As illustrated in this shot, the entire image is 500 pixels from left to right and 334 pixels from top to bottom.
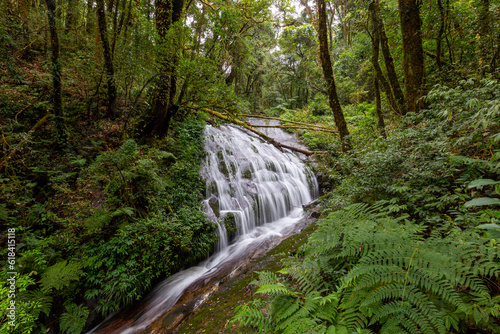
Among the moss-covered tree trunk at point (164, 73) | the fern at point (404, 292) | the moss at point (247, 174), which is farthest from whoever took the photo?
the moss at point (247, 174)

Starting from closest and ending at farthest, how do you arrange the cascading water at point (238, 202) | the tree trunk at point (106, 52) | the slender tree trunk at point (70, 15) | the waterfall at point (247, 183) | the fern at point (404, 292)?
the fern at point (404, 292)
the cascading water at point (238, 202)
the tree trunk at point (106, 52)
the waterfall at point (247, 183)
the slender tree trunk at point (70, 15)

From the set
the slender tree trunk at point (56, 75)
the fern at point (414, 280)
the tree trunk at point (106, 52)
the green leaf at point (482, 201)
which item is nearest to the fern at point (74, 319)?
the slender tree trunk at point (56, 75)

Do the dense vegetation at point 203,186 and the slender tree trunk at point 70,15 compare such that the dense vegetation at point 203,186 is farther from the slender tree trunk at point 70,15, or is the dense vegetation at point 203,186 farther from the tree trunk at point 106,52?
the slender tree trunk at point 70,15

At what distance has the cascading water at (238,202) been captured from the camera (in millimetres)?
4473

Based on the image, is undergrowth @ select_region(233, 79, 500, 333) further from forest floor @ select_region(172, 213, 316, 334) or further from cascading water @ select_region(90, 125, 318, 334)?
cascading water @ select_region(90, 125, 318, 334)

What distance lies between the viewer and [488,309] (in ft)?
4.18

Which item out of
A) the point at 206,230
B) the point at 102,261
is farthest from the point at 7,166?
the point at 206,230

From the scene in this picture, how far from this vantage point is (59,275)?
143 inches

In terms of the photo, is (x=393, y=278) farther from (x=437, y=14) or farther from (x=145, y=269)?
(x=437, y=14)

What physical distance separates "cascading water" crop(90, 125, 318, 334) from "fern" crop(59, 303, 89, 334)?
344 mm

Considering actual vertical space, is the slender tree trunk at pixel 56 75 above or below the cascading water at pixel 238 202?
above

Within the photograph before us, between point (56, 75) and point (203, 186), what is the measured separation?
4.86m

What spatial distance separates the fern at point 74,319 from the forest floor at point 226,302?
6.25ft

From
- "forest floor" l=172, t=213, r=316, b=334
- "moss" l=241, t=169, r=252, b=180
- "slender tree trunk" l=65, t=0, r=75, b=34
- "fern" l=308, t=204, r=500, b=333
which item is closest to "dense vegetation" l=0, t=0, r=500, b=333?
"fern" l=308, t=204, r=500, b=333
